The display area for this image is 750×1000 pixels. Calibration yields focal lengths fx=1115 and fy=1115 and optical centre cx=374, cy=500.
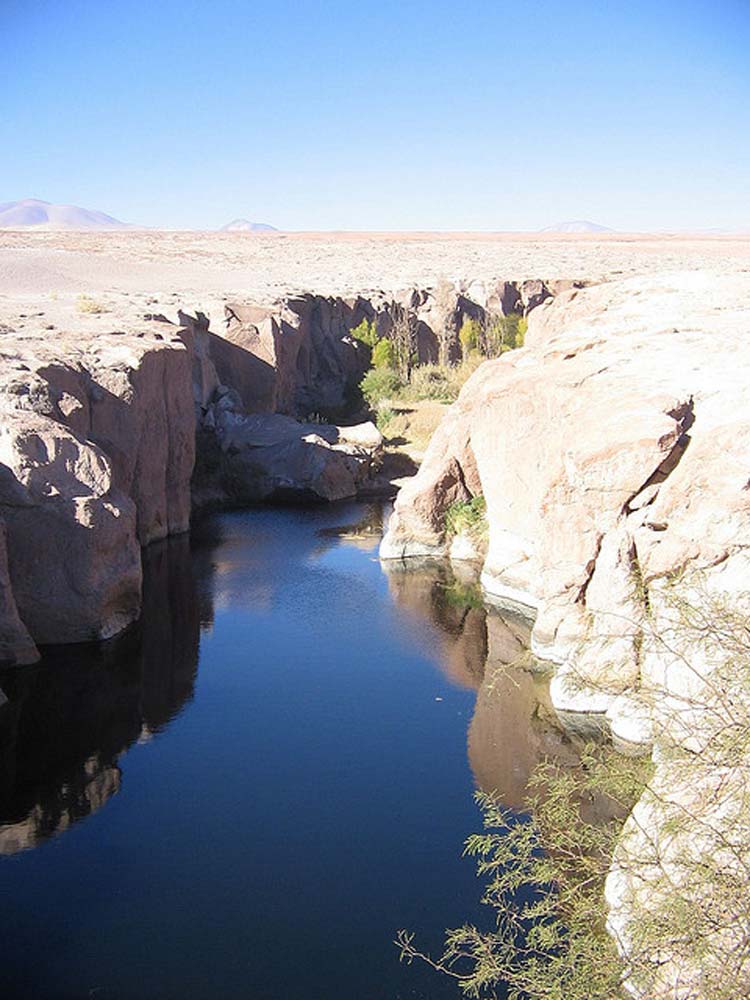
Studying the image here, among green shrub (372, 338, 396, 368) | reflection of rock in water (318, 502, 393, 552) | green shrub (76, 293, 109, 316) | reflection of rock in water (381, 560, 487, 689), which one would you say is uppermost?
green shrub (76, 293, 109, 316)

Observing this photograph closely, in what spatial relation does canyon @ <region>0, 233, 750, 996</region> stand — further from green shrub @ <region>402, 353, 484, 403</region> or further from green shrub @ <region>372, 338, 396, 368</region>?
green shrub @ <region>402, 353, 484, 403</region>

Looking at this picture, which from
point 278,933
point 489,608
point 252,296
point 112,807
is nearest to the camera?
point 278,933

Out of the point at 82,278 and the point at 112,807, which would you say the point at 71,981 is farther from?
the point at 82,278

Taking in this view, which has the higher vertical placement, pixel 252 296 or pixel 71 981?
pixel 252 296

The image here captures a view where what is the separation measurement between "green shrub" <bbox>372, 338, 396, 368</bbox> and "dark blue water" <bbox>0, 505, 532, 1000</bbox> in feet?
76.7

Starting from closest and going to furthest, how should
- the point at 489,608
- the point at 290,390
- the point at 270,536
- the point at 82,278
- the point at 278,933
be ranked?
the point at 278,933, the point at 489,608, the point at 270,536, the point at 290,390, the point at 82,278

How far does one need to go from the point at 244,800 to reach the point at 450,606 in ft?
30.7

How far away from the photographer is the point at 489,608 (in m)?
22.8

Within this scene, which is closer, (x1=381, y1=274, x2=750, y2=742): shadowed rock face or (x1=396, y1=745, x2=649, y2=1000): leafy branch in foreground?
(x1=396, y1=745, x2=649, y2=1000): leafy branch in foreground

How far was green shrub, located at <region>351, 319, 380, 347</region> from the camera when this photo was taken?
47906mm

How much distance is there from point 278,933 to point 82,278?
50928 millimetres

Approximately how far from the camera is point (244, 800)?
46.9 ft

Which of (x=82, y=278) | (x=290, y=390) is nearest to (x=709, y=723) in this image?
(x=290, y=390)

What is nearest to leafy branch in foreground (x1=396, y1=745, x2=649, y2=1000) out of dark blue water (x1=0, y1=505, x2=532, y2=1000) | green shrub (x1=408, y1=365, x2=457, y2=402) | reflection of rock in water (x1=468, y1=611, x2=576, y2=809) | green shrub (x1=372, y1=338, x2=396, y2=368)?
dark blue water (x1=0, y1=505, x2=532, y2=1000)
